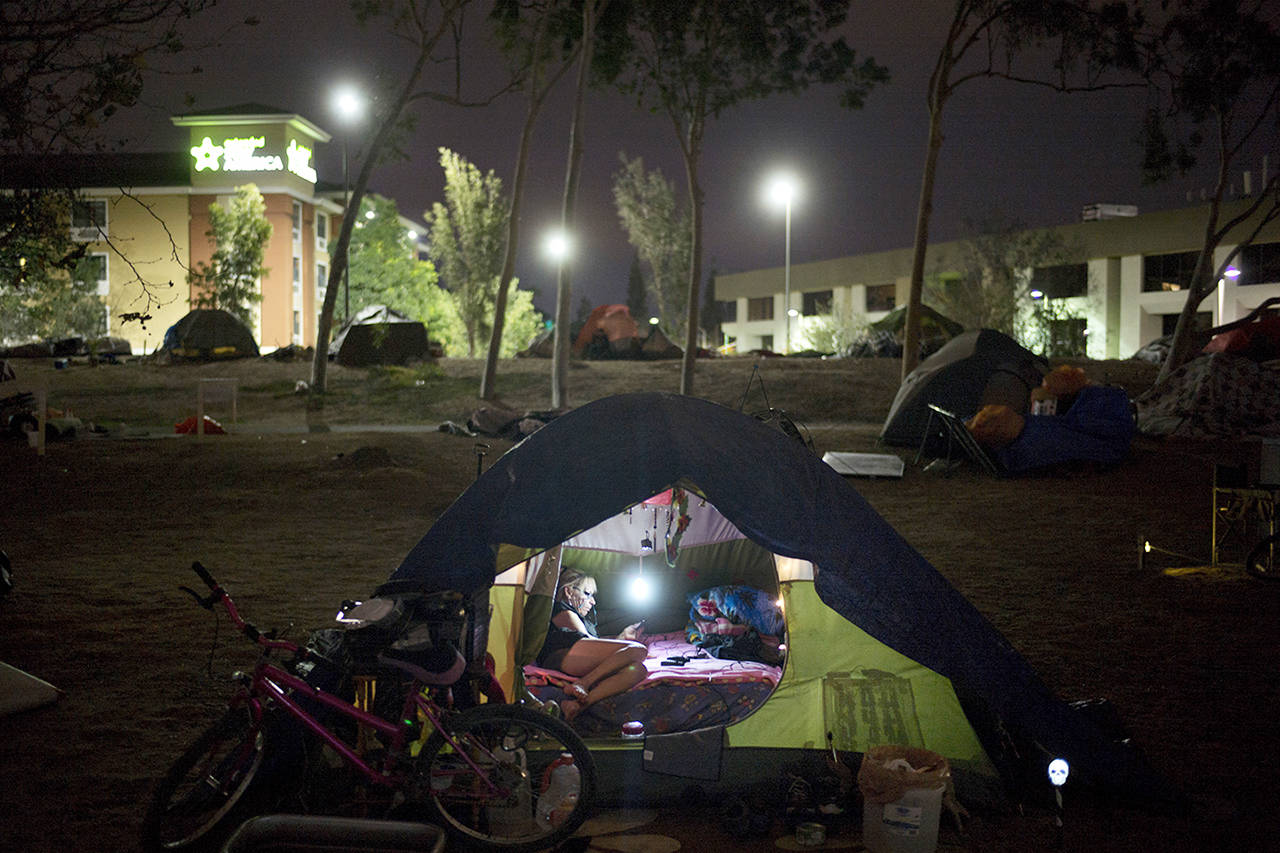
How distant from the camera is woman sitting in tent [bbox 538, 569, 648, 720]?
5.62 m

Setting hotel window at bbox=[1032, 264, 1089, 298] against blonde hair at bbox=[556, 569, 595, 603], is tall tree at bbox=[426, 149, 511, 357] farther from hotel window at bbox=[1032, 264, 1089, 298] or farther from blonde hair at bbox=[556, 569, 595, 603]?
blonde hair at bbox=[556, 569, 595, 603]

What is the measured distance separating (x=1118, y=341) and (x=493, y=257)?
25071 millimetres

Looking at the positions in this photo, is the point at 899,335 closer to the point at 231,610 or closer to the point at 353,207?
the point at 353,207

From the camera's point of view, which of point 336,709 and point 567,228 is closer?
point 336,709

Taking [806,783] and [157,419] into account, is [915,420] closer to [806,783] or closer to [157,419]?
[806,783]

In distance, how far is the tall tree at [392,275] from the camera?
40438 millimetres

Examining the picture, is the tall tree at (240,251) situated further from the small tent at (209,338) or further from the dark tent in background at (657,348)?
the dark tent in background at (657,348)

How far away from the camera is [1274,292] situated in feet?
116

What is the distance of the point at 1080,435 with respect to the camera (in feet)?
47.1

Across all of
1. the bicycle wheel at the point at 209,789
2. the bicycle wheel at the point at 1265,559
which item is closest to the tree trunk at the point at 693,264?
the bicycle wheel at the point at 1265,559

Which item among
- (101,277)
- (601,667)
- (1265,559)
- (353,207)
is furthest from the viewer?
(101,277)

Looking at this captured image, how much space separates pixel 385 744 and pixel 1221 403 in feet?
53.4

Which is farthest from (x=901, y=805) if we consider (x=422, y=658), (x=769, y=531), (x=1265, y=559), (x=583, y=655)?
(x=1265, y=559)

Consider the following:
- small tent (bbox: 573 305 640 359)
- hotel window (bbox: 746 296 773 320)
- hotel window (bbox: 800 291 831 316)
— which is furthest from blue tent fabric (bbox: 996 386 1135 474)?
hotel window (bbox: 746 296 773 320)
